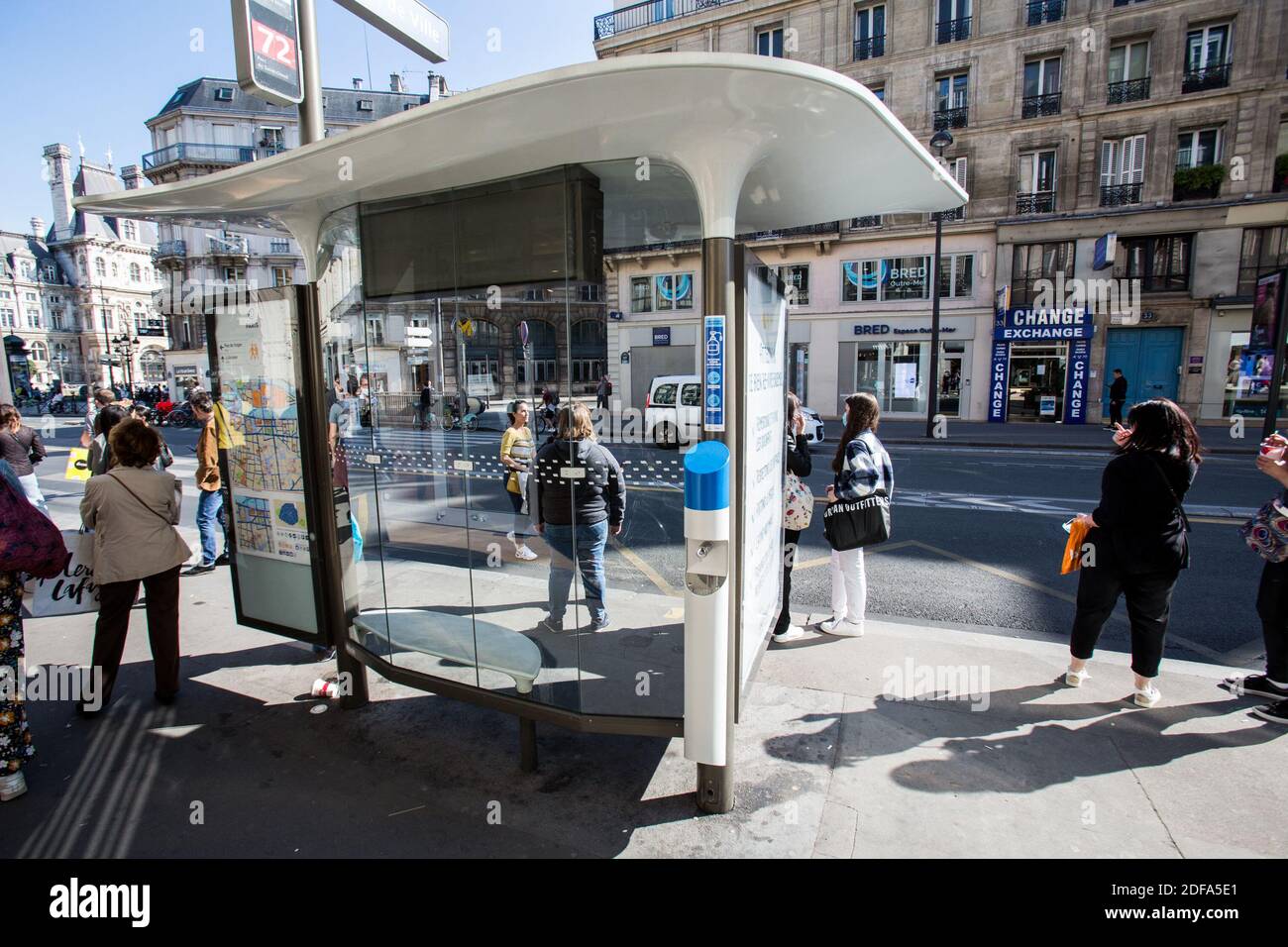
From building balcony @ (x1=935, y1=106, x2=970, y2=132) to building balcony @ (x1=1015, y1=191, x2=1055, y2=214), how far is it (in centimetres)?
320

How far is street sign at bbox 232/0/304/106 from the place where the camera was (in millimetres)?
3752

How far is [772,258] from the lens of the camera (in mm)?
25328

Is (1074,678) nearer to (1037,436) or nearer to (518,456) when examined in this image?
(518,456)

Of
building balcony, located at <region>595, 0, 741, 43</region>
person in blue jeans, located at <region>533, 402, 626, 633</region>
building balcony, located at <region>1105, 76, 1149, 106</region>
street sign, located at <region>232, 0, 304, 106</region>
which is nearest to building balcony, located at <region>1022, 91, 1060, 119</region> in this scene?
building balcony, located at <region>1105, 76, 1149, 106</region>

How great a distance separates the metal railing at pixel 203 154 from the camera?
141ft

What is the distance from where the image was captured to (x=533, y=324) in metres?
3.67

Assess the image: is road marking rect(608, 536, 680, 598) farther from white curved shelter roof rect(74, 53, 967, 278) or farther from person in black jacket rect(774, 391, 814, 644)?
white curved shelter roof rect(74, 53, 967, 278)

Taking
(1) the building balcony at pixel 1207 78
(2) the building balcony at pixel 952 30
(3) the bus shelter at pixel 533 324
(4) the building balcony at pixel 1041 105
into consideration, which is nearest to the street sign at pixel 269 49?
(3) the bus shelter at pixel 533 324

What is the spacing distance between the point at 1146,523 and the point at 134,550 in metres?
5.83

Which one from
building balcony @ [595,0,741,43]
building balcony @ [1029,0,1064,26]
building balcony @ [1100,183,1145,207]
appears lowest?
building balcony @ [1100,183,1145,207]

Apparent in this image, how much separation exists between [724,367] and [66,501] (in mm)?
12095

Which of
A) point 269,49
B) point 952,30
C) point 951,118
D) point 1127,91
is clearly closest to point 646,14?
point 952,30
